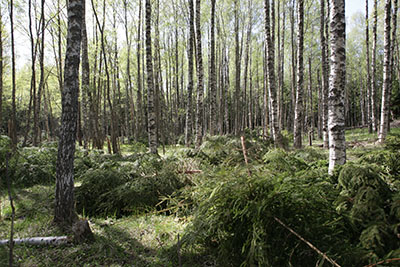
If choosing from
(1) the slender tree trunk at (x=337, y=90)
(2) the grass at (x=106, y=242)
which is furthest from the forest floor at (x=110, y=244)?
(1) the slender tree trunk at (x=337, y=90)

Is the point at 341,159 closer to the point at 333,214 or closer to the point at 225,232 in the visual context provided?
the point at 333,214

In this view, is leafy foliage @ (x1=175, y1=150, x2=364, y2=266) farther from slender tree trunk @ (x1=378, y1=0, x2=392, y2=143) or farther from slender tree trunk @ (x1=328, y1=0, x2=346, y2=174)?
slender tree trunk @ (x1=378, y1=0, x2=392, y2=143)

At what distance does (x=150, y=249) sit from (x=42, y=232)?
1.64 metres

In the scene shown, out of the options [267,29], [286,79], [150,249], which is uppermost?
[286,79]

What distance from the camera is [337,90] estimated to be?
3.94m

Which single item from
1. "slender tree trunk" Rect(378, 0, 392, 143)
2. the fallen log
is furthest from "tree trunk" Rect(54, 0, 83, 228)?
"slender tree trunk" Rect(378, 0, 392, 143)

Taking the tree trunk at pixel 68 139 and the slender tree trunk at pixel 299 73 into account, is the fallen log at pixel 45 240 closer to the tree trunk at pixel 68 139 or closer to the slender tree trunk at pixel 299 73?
the tree trunk at pixel 68 139

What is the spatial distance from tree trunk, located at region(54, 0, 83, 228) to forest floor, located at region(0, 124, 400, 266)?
0.27 meters

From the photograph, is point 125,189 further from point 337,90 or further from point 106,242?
point 337,90

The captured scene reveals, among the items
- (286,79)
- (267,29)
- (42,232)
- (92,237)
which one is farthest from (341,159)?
(286,79)

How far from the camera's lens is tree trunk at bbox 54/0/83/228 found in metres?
3.60

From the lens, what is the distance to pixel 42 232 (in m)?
3.45

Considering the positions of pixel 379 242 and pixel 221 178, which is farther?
pixel 221 178

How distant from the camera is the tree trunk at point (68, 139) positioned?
3.60 metres
